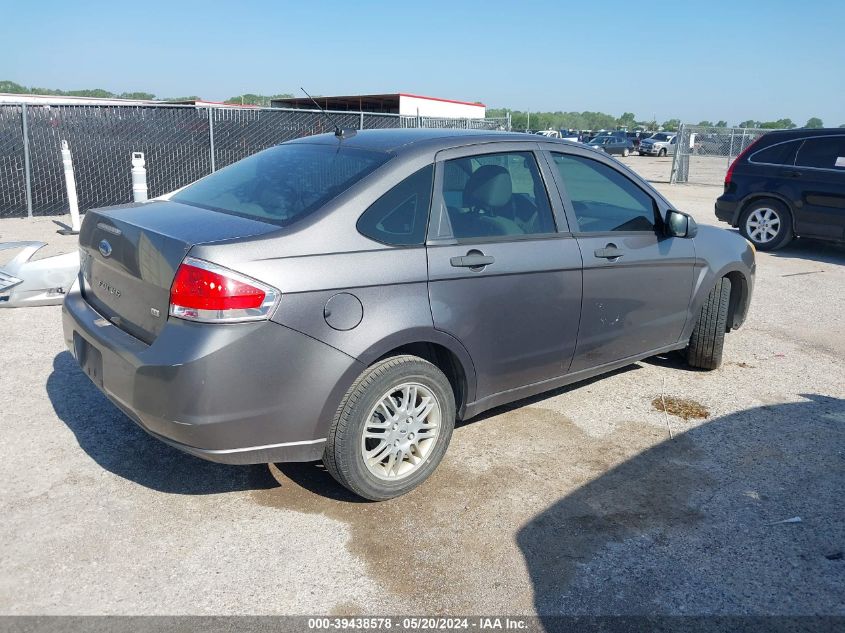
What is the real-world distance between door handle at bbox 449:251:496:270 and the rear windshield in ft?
1.97

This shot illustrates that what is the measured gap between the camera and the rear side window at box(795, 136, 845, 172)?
32.6 ft

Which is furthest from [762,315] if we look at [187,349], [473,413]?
[187,349]

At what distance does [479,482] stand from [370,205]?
1.52 m

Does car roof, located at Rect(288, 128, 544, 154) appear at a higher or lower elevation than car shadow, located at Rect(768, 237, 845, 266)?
higher

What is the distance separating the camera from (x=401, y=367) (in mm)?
3449

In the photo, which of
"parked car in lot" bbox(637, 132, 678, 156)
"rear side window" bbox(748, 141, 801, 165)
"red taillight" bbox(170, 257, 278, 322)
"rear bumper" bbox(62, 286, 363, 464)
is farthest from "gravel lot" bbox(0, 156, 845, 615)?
"parked car in lot" bbox(637, 132, 678, 156)

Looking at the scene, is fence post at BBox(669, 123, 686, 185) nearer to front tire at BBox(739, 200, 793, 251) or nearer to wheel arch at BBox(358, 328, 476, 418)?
front tire at BBox(739, 200, 793, 251)

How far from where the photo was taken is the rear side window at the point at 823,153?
9.94m

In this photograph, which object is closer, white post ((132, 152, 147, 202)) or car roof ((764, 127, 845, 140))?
white post ((132, 152, 147, 202))

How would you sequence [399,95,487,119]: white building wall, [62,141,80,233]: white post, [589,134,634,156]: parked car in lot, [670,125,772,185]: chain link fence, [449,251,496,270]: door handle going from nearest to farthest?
[449,251,496,270]: door handle
[62,141,80,233]: white post
[670,125,772,185]: chain link fence
[399,95,487,119]: white building wall
[589,134,634,156]: parked car in lot

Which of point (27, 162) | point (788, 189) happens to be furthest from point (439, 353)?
point (27, 162)

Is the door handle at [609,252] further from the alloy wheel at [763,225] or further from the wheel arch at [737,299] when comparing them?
the alloy wheel at [763,225]

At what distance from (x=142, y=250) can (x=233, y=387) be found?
31.3 inches

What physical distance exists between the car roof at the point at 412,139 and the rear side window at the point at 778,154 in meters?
7.60
